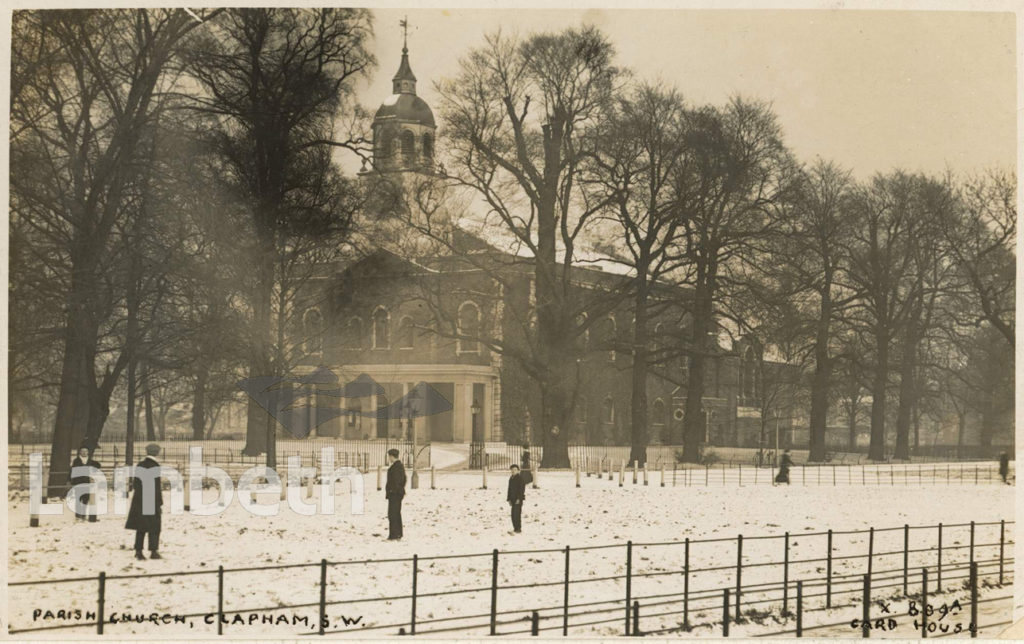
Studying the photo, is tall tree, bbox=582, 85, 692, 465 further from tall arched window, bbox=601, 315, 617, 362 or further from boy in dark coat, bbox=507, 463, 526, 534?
boy in dark coat, bbox=507, 463, 526, 534

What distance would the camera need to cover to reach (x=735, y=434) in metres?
37.8

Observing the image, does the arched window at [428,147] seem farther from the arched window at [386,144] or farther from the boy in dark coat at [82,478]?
the boy in dark coat at [82,478]

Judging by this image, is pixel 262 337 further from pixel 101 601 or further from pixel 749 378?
pixel 749 378

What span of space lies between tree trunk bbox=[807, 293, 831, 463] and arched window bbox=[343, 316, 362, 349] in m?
8.99

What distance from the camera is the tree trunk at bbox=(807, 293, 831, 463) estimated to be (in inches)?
949

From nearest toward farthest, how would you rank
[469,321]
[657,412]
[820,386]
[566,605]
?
[566,605] → [820,386] → [469,321] → [657,412]

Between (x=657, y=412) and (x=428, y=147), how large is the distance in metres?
17.2

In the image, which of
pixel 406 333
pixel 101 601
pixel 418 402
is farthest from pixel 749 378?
pixel 101 601

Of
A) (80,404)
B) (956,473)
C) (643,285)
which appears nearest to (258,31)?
(80,404)

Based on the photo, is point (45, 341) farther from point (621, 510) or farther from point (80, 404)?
point (621, 510)

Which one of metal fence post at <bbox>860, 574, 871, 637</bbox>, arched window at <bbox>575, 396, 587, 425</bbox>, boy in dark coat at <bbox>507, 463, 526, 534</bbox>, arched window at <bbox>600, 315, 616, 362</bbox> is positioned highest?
arched window at <bbox>600, 315, 616, 362</bbox>

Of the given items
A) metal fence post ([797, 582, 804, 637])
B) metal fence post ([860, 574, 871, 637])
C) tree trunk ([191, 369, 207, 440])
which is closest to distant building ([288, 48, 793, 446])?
tree trunk ([191, 369, 207, 440])

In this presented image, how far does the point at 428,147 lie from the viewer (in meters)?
20.7

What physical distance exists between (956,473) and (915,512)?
182 cm
